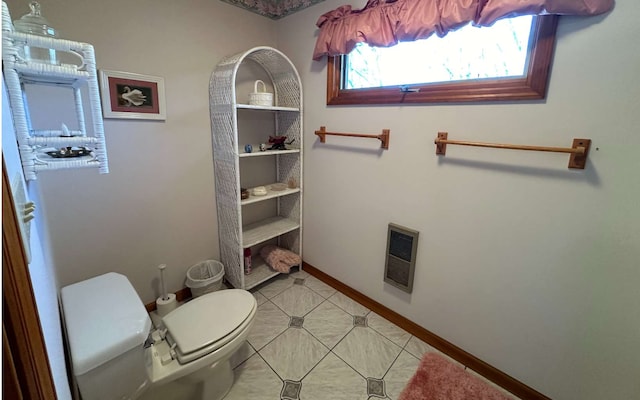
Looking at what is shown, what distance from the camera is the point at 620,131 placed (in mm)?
1049

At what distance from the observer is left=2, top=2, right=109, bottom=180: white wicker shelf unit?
676 mm

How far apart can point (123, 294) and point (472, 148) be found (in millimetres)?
1766

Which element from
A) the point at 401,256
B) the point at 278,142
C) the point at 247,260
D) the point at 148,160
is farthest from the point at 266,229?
the point at 401,256

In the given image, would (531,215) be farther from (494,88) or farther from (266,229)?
(266,229)

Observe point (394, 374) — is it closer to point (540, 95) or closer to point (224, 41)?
point (540, 95)

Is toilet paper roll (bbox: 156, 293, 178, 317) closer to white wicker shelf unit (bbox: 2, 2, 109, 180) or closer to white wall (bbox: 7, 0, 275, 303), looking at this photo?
white wall (bbox: 7, 0, 275, 303)

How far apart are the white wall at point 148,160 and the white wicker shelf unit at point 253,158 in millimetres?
113

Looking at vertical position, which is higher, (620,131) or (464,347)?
(620,131)

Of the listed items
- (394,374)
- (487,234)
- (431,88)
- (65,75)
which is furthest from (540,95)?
(65,75)

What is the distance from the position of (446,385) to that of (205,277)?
5.76ft

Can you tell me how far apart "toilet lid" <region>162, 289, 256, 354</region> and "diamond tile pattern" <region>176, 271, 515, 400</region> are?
1.39 feet

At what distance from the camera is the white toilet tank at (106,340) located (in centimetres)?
92

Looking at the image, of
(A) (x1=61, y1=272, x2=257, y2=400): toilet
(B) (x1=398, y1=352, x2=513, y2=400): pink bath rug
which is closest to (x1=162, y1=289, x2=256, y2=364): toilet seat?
(A) (x1=61, y1=272, x2=257, y2=400): toilet

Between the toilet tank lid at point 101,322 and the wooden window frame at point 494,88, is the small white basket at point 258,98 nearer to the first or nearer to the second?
the wooden window frame at point 494,88
